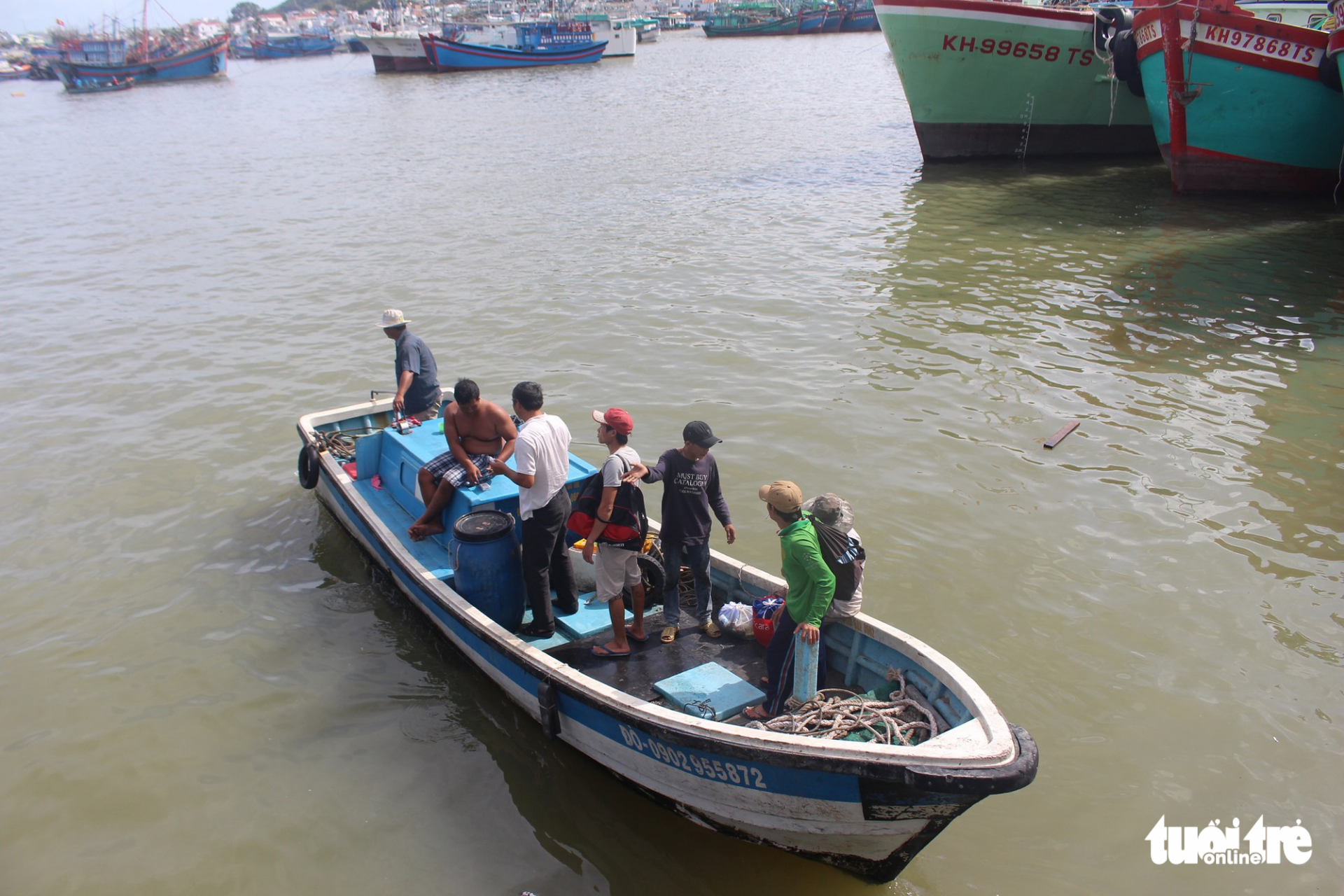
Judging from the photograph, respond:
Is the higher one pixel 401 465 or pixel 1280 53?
pixel 1280 53

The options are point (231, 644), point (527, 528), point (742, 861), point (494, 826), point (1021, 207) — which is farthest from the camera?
point (1021, 207)

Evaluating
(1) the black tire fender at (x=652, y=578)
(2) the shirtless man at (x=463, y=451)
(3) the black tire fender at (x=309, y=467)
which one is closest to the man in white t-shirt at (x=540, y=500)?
(1) the black tire fender at (x=652, y=578)

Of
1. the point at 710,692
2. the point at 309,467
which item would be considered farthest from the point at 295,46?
the point at 710,692

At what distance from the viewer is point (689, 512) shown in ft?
20.4

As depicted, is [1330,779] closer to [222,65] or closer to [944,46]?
[944,46]

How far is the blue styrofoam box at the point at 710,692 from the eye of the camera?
18.4 feet

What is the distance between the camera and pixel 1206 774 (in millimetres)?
5918

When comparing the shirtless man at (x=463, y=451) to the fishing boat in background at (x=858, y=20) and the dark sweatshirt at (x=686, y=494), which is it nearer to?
the dark sweatshirt at (x=686, y=494)

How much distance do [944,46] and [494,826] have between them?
2469 cm

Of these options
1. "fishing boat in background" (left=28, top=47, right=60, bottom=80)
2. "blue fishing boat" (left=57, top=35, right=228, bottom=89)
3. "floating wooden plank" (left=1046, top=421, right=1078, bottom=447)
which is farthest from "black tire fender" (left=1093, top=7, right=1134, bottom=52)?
"fishing boat in background" (left=28, top=47, right=60, bottom=80)

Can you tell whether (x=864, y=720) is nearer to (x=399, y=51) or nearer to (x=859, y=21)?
(x=399, y=51)

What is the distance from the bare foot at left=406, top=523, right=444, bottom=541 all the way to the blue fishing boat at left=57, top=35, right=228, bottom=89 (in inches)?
3567

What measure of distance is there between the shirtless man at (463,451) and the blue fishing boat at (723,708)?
137 mm

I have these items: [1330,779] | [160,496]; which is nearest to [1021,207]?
[1330,779]
